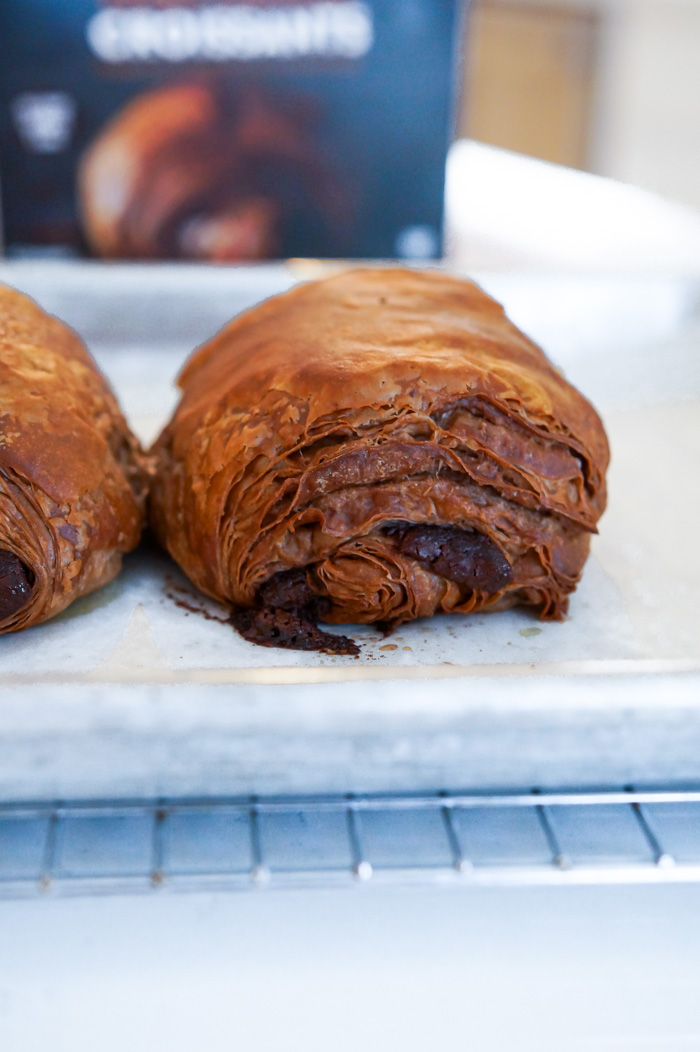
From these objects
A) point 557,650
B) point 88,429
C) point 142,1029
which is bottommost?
point 142,1029

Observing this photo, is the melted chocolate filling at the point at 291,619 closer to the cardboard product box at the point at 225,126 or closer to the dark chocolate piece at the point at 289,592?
the dark chocolate piece at the point at 289,592

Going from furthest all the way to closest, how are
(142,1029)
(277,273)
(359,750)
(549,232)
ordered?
1. (549,232)
2. (277,273)
3. (359,750)
4. (142,1029)

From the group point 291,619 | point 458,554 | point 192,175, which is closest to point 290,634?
point 291,619

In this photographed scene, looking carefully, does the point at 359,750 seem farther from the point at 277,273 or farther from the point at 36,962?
the point at 277,273

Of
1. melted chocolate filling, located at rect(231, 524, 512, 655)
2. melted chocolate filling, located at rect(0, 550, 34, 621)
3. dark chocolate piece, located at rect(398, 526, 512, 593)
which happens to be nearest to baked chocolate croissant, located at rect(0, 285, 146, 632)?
melted chocolate filling, located at rect(0, 550, 34, 621)

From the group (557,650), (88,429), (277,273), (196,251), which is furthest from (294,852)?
(196,251)

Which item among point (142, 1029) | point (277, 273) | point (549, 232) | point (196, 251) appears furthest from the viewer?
point (549, 232)
